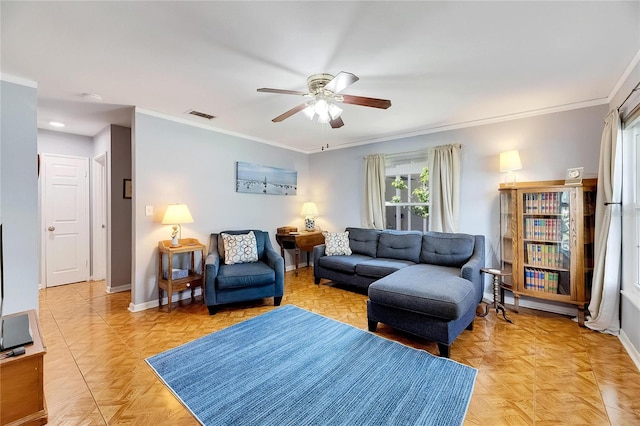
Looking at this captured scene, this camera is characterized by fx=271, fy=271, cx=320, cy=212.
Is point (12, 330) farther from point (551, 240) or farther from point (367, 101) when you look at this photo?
point (551, 240)

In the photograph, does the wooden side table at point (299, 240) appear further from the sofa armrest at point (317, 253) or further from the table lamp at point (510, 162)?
the table lamp at point (510, 162)

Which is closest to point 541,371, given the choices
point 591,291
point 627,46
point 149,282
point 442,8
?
point 591,291

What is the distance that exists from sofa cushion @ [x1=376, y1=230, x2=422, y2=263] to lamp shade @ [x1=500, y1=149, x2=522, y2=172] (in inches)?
53.1

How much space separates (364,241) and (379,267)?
2.91 ft

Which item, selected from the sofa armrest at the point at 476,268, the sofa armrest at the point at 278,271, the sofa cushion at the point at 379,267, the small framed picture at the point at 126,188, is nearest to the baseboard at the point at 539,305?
the sofa armrest at the point at 476,268

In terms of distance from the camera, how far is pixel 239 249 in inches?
143

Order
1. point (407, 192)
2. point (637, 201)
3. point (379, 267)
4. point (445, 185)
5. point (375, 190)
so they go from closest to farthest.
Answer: point (637, 201) < point (379, 267) < point (445, 185) < point (407, 192) < point (375, 190)

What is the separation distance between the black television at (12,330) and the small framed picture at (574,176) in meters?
4.61

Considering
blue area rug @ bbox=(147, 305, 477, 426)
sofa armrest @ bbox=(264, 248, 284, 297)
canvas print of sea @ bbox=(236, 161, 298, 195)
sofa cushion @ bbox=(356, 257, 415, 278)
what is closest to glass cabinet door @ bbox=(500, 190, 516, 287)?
sofa cushion @ bbox=(356, 257, 415, 278)

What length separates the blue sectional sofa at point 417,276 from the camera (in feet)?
7.23

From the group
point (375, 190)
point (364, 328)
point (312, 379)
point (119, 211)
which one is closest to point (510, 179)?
point (375, 190)

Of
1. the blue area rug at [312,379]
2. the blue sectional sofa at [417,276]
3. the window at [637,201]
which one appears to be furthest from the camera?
the window at [637,201]

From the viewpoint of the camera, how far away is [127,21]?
1.70 m

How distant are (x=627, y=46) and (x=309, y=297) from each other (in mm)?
3763
